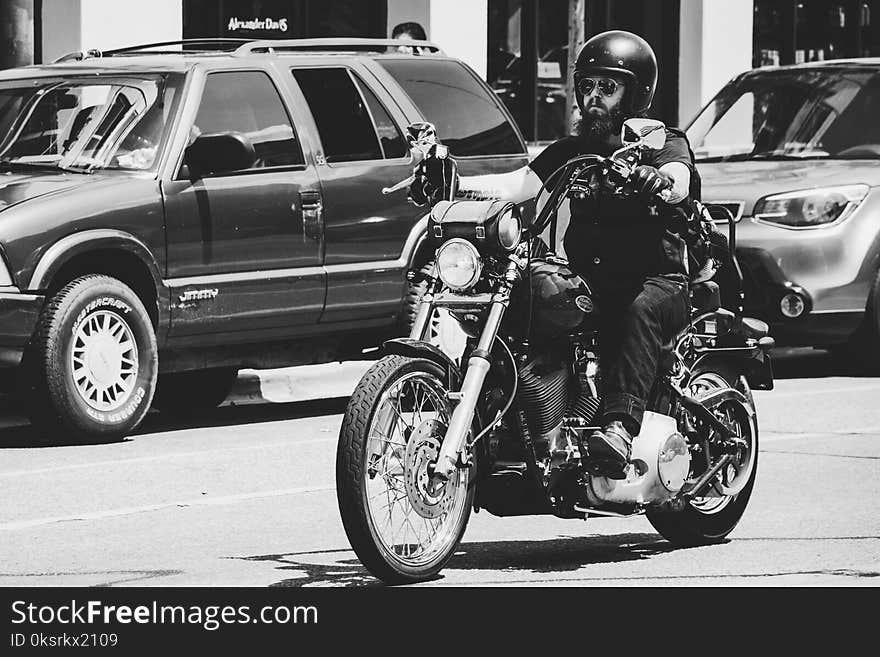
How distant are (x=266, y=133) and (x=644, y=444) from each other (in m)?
4.64

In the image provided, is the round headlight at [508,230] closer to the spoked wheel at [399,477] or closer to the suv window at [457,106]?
the spoked wheel at [399,477]

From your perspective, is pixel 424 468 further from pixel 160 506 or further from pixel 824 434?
pixel 824 434

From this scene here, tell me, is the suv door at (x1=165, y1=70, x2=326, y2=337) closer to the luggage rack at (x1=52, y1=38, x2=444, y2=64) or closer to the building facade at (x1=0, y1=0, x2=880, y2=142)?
the luggage rack at (x1=52, y1=38, x2=444, y2=64)

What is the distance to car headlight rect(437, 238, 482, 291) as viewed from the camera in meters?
6.27

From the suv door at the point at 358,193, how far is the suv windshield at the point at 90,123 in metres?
0.96

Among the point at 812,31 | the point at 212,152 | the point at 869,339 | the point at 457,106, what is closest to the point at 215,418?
the point at 212,152

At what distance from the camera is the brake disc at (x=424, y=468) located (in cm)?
632

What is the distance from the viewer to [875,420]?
1083cm

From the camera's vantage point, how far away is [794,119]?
45.2 ft

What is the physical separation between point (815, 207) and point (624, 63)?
615cm

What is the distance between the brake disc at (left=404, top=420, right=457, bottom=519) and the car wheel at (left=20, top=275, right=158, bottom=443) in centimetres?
381

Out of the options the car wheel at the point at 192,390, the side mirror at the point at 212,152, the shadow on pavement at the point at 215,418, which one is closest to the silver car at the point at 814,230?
the shadow on pavement at the point at 215,418
